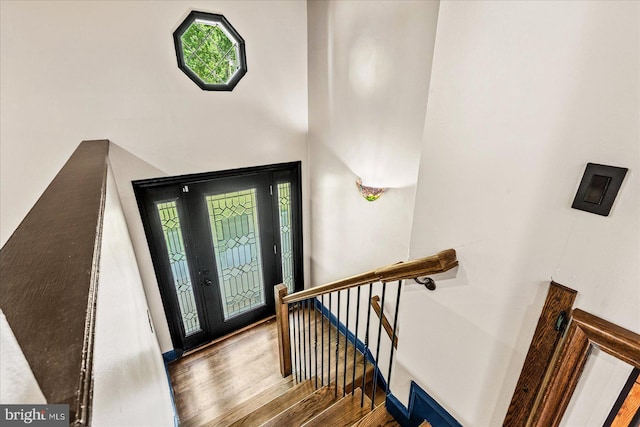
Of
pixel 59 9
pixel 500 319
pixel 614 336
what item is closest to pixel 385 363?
pixel 500 319

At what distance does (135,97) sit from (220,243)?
1.57m

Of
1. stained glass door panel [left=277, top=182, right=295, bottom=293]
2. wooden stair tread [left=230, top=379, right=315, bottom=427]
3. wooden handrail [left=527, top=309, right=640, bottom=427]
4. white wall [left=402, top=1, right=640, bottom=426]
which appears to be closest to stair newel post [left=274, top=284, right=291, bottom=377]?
wooden stair tread [left=230, top=379, right=315, bottom=427]

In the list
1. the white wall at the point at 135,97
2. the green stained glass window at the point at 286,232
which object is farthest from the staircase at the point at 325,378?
the white wall at the point at 135,97

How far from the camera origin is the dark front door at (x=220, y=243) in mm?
2828

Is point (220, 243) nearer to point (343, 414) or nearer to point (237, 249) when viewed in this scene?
point (237, 249)

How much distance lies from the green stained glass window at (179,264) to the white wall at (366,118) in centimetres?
155

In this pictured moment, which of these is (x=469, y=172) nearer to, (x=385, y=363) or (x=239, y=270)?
(x=385, y=363)

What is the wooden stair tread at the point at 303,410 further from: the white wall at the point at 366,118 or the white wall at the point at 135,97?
the white wall at the point at 135,97

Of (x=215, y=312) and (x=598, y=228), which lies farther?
(x=215, y=312)

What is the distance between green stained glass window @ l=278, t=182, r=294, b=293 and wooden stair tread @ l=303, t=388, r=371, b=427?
209 centimetres

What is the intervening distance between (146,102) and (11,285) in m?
2.34

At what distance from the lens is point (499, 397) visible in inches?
42.1

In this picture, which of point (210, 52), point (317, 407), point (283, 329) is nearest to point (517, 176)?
point (317, 407)

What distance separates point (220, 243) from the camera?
3184 mm
